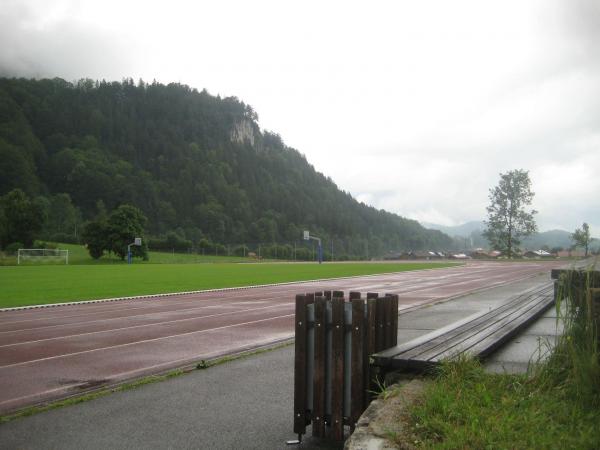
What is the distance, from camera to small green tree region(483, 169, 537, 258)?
70.8 metres

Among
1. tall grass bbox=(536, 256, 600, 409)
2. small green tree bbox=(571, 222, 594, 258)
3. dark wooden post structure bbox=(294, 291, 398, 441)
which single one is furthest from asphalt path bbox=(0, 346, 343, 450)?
small green tree bbox=(571, 222, 594, 258)

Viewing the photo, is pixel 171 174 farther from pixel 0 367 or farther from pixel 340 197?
pixel 0 367

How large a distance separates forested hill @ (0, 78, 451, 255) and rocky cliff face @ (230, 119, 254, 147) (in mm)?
484

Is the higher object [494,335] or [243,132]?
[243,132]

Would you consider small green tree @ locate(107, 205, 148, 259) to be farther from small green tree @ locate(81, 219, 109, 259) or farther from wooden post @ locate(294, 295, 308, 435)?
wooden post @ locate(294, 295, 308, 435)

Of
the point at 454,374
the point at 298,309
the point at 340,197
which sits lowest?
the point at 454,374

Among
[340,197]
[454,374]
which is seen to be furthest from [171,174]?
[454,374]

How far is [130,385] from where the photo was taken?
6164 millimetres

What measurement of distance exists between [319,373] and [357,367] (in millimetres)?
318

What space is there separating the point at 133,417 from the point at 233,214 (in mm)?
124072

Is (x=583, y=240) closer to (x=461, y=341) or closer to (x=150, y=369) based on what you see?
(x=461, y=341)

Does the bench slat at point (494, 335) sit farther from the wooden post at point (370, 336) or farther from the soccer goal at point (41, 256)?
the soccer goal at point (41, 256)

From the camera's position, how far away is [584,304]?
4020 millimetres

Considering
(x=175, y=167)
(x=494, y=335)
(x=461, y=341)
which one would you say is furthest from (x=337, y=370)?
(x=175, y=167)
